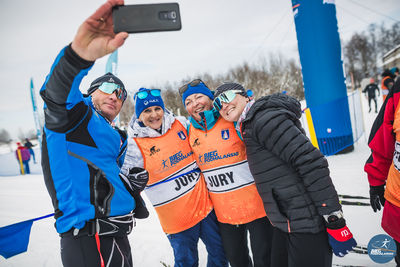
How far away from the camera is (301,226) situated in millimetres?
1601

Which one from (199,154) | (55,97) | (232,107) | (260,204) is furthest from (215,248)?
(55,97)

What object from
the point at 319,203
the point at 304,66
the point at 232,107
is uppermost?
the point at 304,66

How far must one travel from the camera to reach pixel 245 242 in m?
2.39

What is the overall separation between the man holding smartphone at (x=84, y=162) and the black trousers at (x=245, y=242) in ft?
3.51

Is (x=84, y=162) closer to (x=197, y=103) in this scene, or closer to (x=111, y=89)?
(x=111, y=89)

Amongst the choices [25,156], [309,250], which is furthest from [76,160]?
[25,156]

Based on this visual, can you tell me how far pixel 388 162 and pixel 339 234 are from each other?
811 millimetres

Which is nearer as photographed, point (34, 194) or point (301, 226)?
point (301, 226)

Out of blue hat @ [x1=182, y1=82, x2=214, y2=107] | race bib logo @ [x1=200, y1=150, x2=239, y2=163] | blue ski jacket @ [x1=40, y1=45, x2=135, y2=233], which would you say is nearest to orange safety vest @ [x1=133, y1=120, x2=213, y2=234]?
race bib logo @ [x1=200, y1=150, x2=239, y2=163]

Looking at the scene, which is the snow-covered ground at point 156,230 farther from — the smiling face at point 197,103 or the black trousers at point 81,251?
the smiling face at point 197,103

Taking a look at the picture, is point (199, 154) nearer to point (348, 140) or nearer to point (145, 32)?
point (145, 32)

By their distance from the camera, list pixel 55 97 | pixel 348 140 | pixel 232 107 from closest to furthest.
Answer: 1. pixel 55 97
2. pixel 232 107
3. pixel 348 140

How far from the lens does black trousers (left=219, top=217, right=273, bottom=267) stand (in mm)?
2197

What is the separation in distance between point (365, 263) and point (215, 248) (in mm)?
1641
